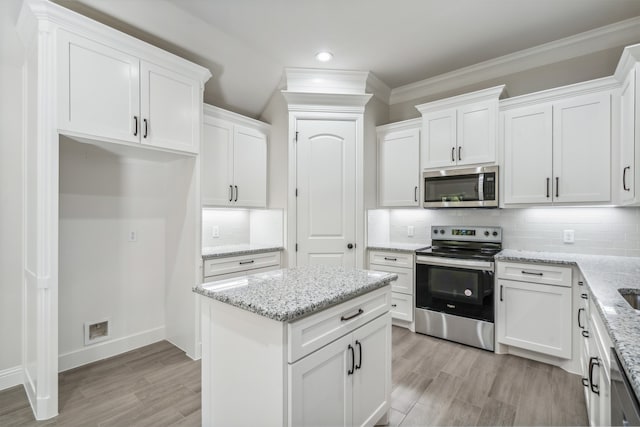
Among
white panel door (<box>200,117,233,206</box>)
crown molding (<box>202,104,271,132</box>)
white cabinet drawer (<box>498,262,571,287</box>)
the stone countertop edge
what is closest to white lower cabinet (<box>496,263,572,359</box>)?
white cabinet drawer (<box>498,262,571,287</box>)

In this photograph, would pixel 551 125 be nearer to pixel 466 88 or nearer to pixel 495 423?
pixel 466 88

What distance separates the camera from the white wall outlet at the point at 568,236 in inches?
115

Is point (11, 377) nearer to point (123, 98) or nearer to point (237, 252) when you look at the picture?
point (237, 252)

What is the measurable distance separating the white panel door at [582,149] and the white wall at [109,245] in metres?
3.75

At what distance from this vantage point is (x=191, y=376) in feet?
8.13

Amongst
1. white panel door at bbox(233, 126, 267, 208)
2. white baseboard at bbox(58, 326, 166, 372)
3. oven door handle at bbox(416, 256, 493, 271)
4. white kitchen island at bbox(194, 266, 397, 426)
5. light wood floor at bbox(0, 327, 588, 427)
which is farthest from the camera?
white panel door at bbox(233, 126, 267, 208)

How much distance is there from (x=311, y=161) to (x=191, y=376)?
233 cm

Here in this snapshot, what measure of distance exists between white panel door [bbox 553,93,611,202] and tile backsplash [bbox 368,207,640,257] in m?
0.34

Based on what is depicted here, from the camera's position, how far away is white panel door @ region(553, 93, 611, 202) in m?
2.57

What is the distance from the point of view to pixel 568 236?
9.64 ft

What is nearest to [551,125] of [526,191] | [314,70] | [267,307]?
[526,191]

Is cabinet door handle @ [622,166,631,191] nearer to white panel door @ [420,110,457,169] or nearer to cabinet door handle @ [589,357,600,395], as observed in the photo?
white panel door @ [420,110,457,169]

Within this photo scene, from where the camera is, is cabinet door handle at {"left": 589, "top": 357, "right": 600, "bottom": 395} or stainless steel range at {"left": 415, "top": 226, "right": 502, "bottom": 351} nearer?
cabinet door handle at {"left": 589, "top": 357, "right": 600, "bottom": 395}

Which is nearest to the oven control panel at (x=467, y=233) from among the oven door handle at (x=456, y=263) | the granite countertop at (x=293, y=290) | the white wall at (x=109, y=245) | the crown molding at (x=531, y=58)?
the oven door handle at (x=456, y=263)
